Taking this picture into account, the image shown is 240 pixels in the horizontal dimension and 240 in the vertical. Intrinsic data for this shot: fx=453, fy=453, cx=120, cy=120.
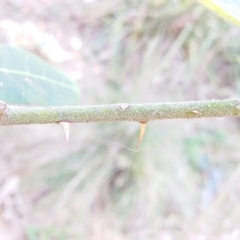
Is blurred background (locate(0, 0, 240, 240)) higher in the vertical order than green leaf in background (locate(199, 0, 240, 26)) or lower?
higher

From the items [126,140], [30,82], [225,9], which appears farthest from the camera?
[126,140]

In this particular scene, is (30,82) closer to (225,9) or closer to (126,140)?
(225,9)

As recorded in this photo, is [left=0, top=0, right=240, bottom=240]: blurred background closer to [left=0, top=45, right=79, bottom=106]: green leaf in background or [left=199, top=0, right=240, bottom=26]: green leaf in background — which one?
[left=0, top=45, right=79, bottom=106]: green leaf in background

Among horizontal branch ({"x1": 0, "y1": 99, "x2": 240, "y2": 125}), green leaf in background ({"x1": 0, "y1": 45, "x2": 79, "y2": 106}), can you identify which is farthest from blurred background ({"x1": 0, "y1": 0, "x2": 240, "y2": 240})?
horizontal branch ({"x1": 0, "y1": 99, "x2": 240, "y2": 125})

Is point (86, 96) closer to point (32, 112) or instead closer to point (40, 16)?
point (40, 16)

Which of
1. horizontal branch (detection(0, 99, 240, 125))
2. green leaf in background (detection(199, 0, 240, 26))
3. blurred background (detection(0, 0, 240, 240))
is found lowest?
horizontal branch (detection(0, 99, 240, 125))

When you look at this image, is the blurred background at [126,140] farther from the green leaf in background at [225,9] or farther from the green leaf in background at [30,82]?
the green leaf in background at [225,9]

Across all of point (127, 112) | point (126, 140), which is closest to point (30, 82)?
point (127, 112)
